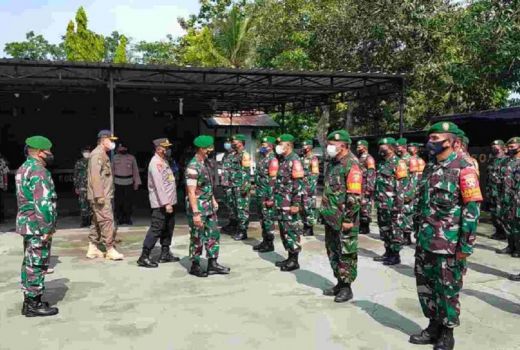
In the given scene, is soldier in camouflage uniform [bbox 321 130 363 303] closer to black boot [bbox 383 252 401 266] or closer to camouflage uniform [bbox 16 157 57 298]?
black boot [bbox 383 252 401 266]

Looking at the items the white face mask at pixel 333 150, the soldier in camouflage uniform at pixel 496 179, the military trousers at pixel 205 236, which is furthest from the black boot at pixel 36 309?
the soldier in camouflage uniform at pixel 496 179

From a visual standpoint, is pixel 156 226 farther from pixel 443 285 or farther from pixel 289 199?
pixel 443 285

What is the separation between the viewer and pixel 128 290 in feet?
18.7

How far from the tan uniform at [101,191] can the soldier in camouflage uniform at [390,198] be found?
3.97 m

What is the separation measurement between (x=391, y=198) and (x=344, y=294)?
2.35 metres

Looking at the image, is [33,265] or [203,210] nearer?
[33,265]

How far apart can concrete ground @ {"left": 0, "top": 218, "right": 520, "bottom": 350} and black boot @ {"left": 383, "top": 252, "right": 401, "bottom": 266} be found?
0.13 metres

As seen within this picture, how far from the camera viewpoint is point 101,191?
683 cm

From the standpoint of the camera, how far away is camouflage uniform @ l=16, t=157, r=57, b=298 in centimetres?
470

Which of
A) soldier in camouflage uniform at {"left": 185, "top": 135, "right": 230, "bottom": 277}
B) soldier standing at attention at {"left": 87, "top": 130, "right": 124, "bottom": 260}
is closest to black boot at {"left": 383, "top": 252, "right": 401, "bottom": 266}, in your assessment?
soldier in camouflage uniform at {"left": 185, "top": 135, "right": 230, "bottom": 277}

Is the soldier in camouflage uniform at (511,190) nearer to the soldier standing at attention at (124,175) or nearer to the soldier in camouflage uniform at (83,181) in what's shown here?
the soldier standing at attention at (124,175)

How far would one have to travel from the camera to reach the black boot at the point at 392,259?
6930mm

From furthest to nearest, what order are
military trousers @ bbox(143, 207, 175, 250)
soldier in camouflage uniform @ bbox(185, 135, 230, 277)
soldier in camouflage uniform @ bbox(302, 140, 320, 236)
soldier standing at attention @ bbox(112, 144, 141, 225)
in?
soldier standing at attention @ bbox(112, 144, 141, 225), soldier in camouflage uniform @ bbox(302, 140, 320, 236), military trousers @ bbox(143, 207, 175, 250), soldier in camouflage uniform @ bbox(185, 135, 230, 277)

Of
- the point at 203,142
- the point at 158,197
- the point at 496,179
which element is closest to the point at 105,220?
the point at 158,197
